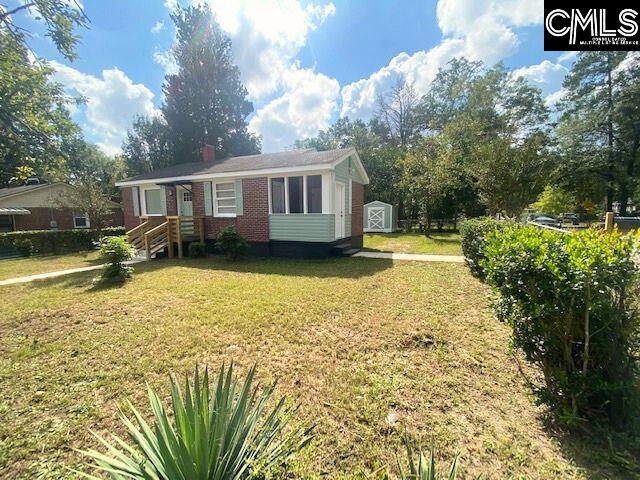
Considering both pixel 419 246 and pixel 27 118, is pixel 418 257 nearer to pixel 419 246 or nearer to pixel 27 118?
pixel 419 246

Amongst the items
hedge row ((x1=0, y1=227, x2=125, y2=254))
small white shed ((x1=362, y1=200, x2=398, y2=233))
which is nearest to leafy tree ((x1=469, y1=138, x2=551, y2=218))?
small white shed ((x1=362, y1=200, x2=398, y2=233))

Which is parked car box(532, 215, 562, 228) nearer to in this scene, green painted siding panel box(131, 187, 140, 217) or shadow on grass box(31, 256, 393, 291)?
shadow on grass box(31, 256, 393, 291)

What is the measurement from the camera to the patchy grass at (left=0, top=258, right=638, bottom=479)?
6.61 ft

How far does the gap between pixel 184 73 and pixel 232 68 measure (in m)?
5.23

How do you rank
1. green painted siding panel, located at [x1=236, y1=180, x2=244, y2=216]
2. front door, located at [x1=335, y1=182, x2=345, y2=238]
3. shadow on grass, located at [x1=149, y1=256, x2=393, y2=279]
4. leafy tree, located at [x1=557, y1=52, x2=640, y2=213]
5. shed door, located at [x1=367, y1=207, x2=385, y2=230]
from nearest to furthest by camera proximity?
shadow on grass, located at [x1=149, y1=256, x2=393, y2=279] → front door, located at [x1=335, y1=182, x2=345, y2=238] → green painted siding panel, located at [x1=236, y1=180, x2=244, y2=216] → leafy tree, located at [x1=557, y1=52, x2=640, y2=213] → shed door, located at [x1=367, y1=207, x2=385, y2=230]

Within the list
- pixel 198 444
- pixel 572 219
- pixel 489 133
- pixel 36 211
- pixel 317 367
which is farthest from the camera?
pixel 572 219

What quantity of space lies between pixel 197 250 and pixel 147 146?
2569 cm

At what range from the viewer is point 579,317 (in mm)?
2039

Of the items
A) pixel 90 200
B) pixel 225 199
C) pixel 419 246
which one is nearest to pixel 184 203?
pixel 225 199

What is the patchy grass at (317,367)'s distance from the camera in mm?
2014

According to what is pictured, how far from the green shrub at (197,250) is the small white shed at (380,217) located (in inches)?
555

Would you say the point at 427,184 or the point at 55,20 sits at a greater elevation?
the point at 55,20

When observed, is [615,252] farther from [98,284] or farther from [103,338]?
[98,284]

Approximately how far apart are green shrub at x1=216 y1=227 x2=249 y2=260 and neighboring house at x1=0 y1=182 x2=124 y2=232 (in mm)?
16578
